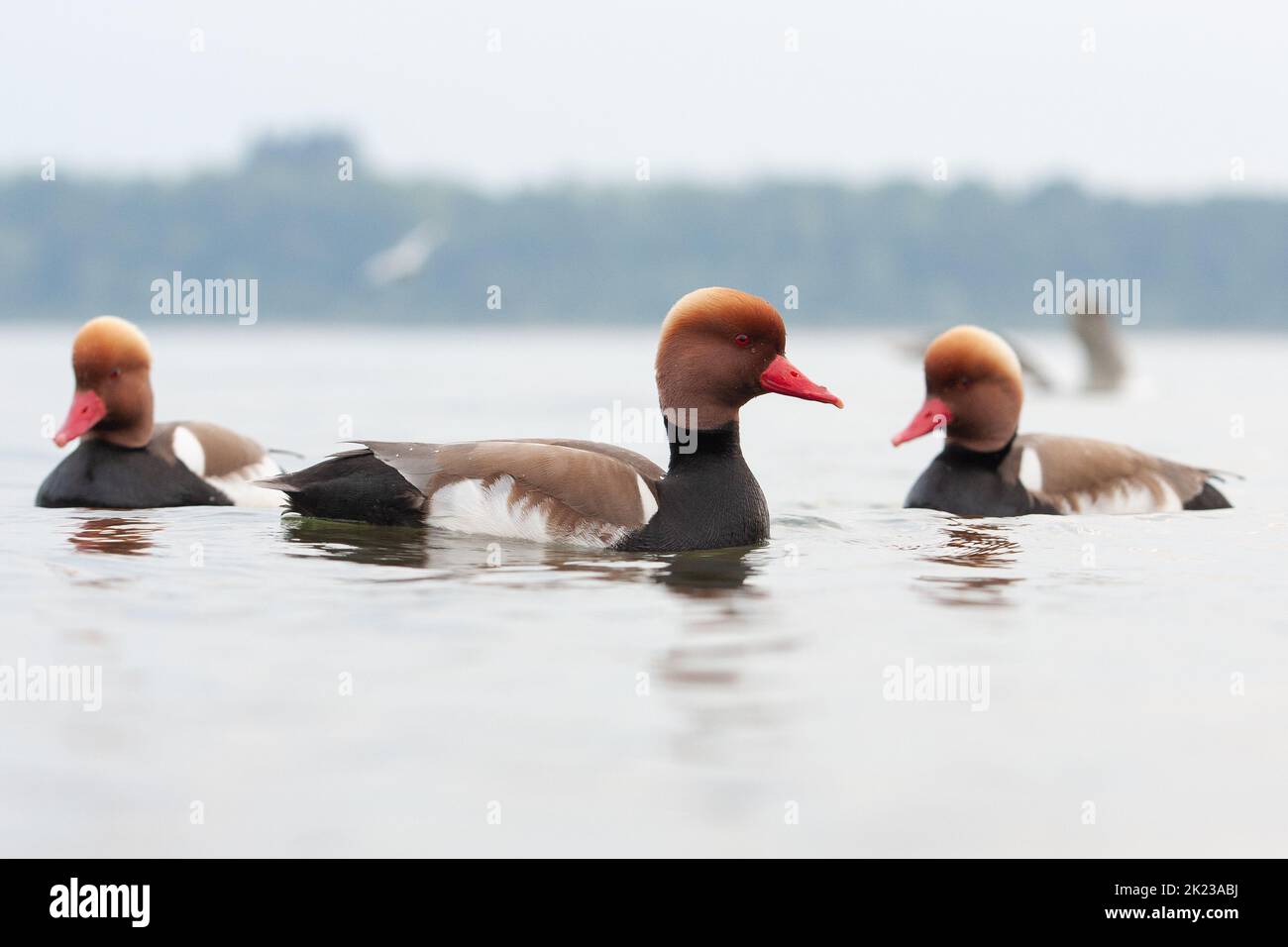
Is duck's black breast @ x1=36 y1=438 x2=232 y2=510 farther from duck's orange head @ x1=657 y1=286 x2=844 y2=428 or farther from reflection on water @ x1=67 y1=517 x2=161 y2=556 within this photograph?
duck's orange head @ x1=657 y1=286 x2=844 y2=428

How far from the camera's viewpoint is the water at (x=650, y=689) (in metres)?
3.83

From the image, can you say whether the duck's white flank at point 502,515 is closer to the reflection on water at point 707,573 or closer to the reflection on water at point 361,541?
the reflection on water at point 361,541

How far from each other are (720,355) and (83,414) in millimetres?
3521

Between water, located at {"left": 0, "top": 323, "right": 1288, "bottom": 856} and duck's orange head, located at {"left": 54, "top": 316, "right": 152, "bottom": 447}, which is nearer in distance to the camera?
water, located at {"left": 0, "top": 323, "right": 1288, "bottom": 856}

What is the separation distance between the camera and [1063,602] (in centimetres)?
655

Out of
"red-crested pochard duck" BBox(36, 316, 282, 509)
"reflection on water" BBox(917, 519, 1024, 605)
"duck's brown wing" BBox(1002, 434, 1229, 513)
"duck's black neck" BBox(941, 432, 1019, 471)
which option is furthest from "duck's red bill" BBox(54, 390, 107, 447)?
"duck's brown wing" BBox(1002, 434, 1229, 513)

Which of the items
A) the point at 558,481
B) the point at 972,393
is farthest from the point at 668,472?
the point at 972,393

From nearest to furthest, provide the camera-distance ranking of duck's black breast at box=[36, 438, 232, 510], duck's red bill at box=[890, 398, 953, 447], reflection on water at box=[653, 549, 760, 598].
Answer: reflection on water at box=[653, 549, 760, 598] < duck's black breast at box=[36, 438, 232, 510] < duck's red bill at box=[890, 398, 953, 447]

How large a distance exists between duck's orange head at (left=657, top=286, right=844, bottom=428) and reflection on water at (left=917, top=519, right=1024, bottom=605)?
3.15 ft

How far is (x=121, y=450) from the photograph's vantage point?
8.90 metres

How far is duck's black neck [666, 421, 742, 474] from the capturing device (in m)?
7.52

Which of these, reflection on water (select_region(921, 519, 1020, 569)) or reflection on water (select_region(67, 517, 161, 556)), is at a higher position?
reflection on water (select_region(67, 517, 161, 556))

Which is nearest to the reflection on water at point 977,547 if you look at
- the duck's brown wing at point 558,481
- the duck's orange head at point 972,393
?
the duck's orange head at point 972,393
